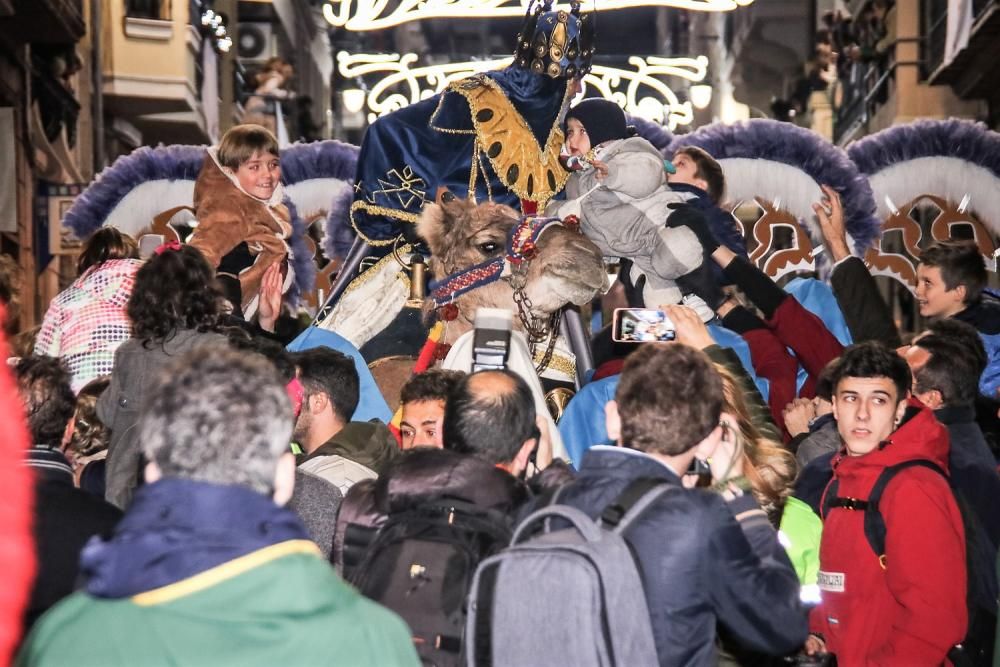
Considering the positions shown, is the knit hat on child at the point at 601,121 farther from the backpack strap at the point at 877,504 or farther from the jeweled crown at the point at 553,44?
the backpack strap at the point at 877,504

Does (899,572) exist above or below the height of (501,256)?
below

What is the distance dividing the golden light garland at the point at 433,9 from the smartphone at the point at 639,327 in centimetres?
628

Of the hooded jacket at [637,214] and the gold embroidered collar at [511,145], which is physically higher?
the gold embroidered collar at [511,145]

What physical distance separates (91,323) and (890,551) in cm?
327

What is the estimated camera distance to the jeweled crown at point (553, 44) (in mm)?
6855

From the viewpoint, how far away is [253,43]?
1389 inches

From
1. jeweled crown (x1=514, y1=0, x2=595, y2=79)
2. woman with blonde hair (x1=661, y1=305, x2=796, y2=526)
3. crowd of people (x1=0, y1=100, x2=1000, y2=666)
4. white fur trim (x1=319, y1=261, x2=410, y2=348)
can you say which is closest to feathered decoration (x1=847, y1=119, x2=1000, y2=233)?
crowd of people (x1=0, y1=100, x2=1000, y2=666)

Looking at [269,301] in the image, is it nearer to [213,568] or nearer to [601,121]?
[601,121]

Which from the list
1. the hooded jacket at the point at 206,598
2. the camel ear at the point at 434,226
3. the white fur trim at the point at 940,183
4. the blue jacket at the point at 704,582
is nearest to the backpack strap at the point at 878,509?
the blue jacket at the point at 704,582

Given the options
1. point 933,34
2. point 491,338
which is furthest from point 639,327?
point 933,34

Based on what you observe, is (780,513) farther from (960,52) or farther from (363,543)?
(960,52)

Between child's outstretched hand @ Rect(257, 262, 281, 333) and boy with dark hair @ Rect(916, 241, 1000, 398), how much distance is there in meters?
3.05

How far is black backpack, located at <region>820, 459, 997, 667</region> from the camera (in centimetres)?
485

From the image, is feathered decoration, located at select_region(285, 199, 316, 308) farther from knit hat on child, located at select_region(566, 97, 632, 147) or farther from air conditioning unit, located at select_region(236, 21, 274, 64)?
air conditioning unit, located at select_region(236, 21, 274, 64)
